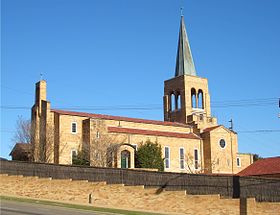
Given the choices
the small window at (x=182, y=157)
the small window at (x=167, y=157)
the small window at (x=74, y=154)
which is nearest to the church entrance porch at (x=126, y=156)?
the small window at (x=74, y=154)

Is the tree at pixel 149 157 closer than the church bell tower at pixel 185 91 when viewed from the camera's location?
Yes

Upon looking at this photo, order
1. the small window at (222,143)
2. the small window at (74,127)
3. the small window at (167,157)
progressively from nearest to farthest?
the small window at (74,127) < the small window at (167,157) < the small window at (222,143)

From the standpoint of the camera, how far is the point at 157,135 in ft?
204

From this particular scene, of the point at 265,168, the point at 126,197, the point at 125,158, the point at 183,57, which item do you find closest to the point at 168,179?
the point at 126,197

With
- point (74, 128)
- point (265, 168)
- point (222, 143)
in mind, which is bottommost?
point (265, 168)

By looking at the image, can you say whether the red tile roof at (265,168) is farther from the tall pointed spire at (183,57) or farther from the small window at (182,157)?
the tall pointed spire at (183,57)

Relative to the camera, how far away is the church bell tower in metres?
75.8

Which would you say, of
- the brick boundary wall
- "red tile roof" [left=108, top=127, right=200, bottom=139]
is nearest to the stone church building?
"red tile roof" [left=108, top=127, right=200, bottom=139]

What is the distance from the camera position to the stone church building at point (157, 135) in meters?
55.5

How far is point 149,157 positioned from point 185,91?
937 inches

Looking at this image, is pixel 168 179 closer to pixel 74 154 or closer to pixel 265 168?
pixel 265 168

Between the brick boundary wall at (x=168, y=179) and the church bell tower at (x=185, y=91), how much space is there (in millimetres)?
38430

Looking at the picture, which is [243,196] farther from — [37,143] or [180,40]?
[180,40]

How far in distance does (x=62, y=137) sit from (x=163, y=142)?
14.2 meters
